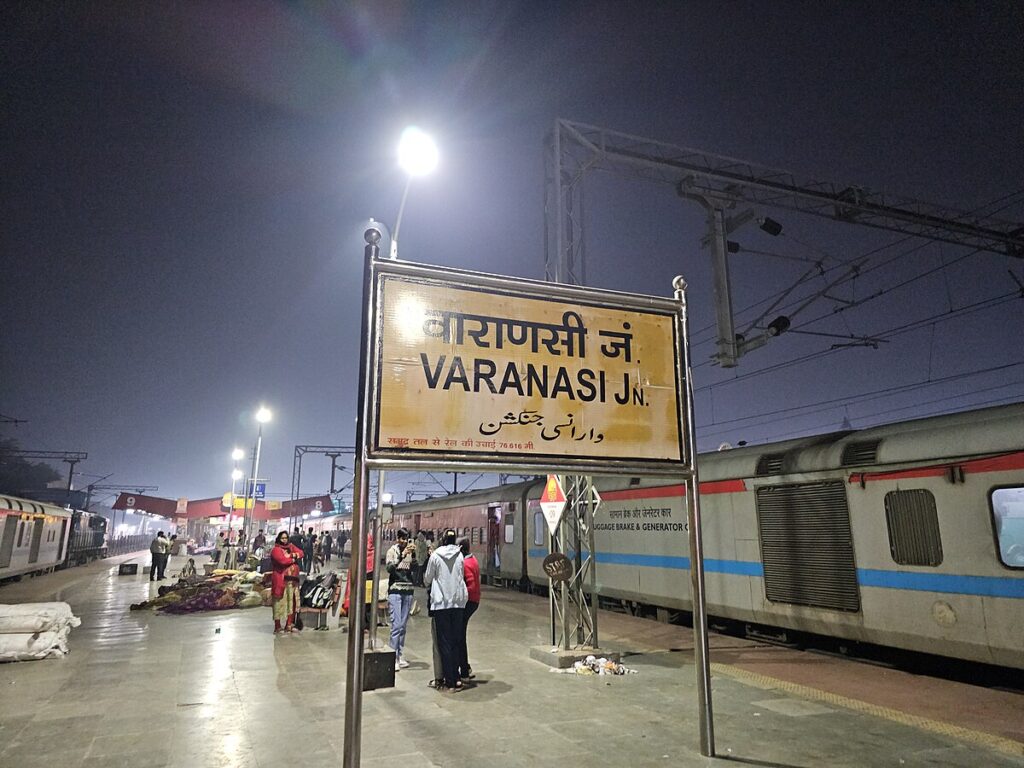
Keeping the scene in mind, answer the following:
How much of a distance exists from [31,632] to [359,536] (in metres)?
8.31

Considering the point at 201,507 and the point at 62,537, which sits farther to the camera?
the point at 201,507

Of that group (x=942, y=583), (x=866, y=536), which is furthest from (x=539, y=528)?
(x=942, y=583)

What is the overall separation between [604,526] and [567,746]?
31.2ft

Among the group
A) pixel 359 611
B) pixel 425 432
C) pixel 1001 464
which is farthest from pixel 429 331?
pixel 1001 464

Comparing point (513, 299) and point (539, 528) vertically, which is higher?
point (513, 299)

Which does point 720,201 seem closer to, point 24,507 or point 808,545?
point 808,545

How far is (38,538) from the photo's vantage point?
2548 cm

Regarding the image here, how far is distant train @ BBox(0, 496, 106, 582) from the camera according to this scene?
21.0m

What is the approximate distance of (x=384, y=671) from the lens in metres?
5.05

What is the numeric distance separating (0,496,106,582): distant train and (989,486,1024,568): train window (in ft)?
82.3

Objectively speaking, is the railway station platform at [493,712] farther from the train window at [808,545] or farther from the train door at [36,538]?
the train door at [36,538]

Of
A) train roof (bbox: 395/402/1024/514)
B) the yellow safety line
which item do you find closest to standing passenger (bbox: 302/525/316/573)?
train roof (bbox: 395/402/1024/514)

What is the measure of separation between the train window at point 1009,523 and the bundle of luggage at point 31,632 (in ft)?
41.5

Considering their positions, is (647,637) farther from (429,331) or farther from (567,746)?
(429,331)
